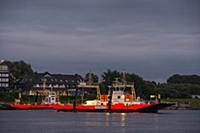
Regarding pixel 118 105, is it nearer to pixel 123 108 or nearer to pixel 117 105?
pixel 117 105

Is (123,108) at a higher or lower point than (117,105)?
lower

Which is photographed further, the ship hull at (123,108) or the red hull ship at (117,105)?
the red hull ship at (117,105)

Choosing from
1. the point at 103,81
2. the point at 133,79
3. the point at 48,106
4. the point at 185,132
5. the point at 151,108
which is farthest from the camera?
the point at 103,81

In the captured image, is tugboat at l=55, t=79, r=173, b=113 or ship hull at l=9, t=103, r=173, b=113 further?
tugboat at l=55, t=79, r=173, b=113

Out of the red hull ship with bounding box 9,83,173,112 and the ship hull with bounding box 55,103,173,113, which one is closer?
the ship hull with bounding box 55,103,173,113

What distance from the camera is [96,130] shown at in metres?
74.9

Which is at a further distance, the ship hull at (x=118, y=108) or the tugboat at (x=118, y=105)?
the tugboat at (x=118, y=105)

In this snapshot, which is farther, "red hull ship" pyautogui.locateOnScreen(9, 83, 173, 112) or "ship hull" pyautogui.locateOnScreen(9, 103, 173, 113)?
"red hull ship" pyautogui.locateOnScreen(9, 83, 173, 112)

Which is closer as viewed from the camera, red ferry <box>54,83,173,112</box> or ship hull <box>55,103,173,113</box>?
ship hull <box>55,103,173,113</box>

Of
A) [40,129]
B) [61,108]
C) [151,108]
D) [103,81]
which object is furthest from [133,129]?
[103,81]

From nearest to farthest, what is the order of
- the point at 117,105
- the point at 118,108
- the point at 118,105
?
the point at 118,108 → the point at 117,105 → the point at 118,105

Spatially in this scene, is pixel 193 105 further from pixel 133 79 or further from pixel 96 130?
pixel 96 130

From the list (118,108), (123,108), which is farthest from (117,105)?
(123,108)

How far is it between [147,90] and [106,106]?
61.5 meters
